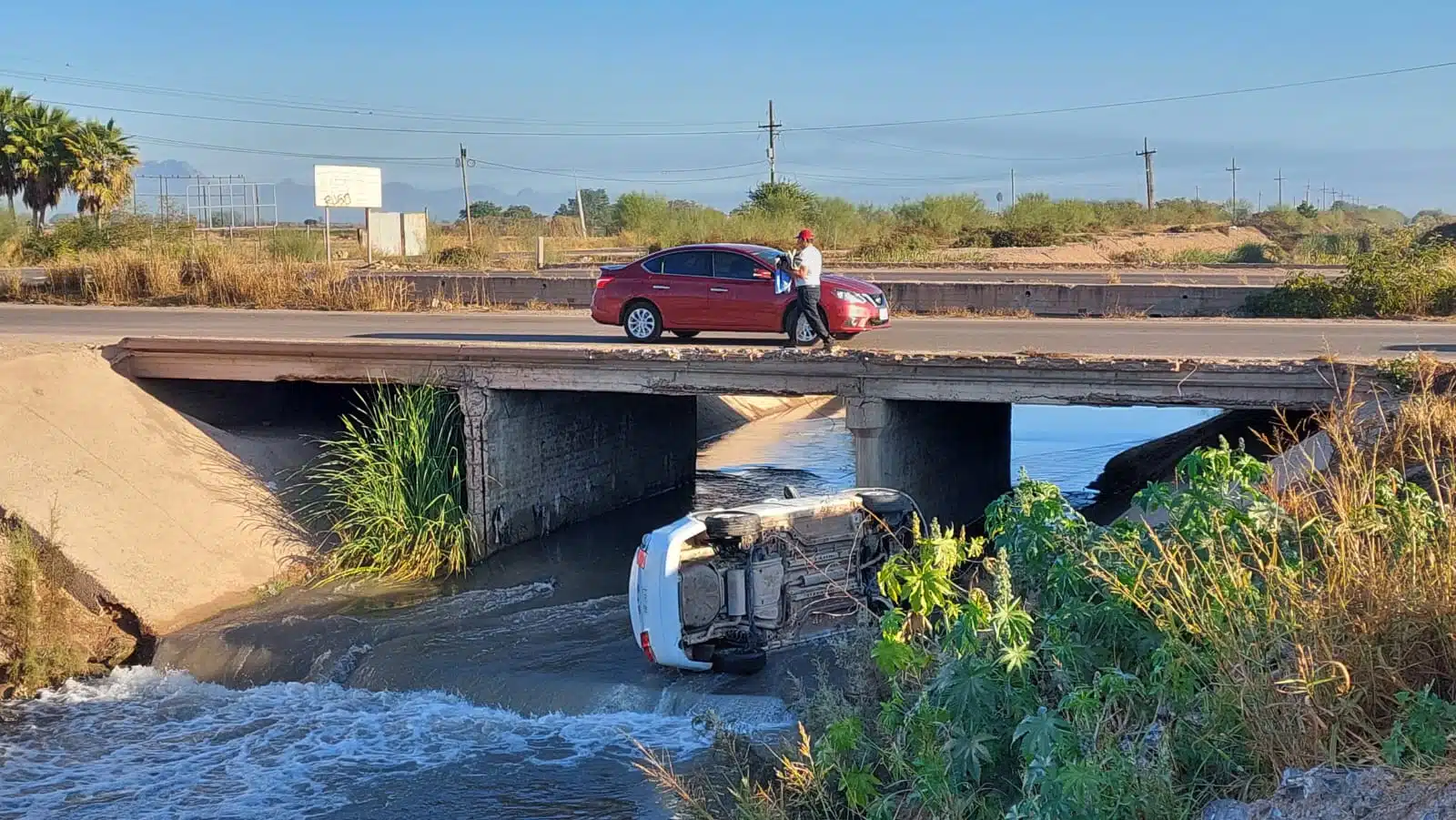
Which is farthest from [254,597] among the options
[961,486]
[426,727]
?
[961,486]

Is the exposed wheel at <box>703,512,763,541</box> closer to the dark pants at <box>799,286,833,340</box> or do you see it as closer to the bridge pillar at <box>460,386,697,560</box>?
the dark pants at <box>799,286,833,340</box>

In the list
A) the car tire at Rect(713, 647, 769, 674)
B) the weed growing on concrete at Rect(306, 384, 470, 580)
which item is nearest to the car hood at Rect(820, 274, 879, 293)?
the weed growing on concrete at Rect(306, 384, 470, 580)

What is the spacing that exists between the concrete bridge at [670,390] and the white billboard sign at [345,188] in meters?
39.3

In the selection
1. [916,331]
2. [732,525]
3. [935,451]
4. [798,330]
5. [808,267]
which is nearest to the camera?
[732,525]

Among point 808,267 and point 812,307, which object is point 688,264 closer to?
point 812,307

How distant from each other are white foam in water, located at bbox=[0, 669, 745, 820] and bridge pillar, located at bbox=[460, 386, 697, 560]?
4.84m

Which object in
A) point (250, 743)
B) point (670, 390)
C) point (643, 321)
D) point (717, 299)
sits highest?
point (717, 299)

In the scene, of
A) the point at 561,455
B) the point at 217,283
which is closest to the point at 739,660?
the point at 561,455

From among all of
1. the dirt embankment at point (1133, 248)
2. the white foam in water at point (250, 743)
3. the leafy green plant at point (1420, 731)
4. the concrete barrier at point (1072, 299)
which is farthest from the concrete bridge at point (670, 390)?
the dirt embankment at point (1133, 248)

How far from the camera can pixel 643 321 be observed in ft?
68.1

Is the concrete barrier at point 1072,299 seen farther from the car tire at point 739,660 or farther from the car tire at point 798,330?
the car tire at point 739,660

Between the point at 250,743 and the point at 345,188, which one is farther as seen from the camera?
the point at 345,188

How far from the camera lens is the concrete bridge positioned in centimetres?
1499

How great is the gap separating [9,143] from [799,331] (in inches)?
1770
